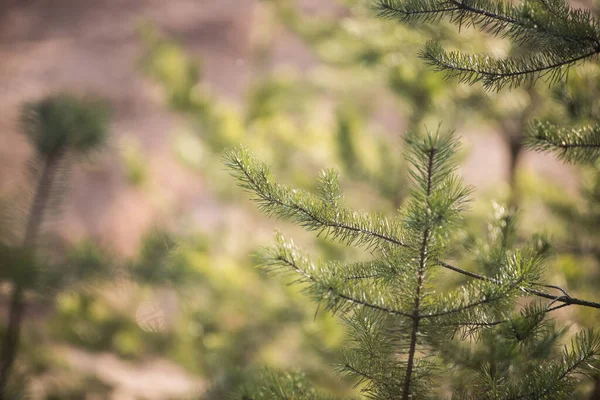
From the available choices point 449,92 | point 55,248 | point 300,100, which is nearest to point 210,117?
point 300,100

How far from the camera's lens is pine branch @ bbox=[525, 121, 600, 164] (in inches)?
34.1

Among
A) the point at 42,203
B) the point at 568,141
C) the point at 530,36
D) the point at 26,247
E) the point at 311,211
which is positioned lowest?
the point at 26,247

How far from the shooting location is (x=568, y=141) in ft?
2.88

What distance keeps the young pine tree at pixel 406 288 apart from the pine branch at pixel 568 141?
24cm

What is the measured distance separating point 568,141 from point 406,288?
458mm

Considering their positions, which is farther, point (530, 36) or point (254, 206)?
point (254, 206)

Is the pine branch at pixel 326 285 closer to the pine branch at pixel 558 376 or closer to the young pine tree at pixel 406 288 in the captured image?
Result: the young pine tree at pixel 406 288

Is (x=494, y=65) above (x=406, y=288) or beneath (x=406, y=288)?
above

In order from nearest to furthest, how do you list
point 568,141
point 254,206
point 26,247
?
point 568,141
point 26,247
point 254,206

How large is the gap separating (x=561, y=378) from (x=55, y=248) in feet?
6.87

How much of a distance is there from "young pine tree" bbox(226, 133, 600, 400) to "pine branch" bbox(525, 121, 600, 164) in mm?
242

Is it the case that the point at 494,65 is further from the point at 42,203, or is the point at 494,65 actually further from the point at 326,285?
the point at 42,203

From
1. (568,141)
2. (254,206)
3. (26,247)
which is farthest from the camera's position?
(254,206)

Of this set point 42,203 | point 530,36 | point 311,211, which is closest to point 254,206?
point 42,203
